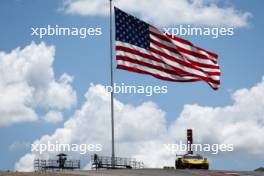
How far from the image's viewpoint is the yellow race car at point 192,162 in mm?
50062

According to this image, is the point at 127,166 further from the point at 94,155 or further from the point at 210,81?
the point at 210,81

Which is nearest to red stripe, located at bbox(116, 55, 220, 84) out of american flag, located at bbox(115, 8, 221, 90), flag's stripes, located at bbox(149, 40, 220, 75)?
american flag, located at bbox(115, 8, 221, 90)

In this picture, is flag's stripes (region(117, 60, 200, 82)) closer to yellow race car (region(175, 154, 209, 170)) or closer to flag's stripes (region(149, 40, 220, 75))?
flag's stripes (region(149, 40, 220, 75))

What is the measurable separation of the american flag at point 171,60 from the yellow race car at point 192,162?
13172mm

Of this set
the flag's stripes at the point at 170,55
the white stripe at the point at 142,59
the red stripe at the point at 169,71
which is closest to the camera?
the red stripe at the point at 169,71

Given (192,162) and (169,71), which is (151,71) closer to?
(169,71)

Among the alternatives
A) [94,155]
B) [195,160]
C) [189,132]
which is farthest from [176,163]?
[189,132]

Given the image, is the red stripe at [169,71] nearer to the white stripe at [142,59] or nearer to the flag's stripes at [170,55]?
the white stripe at [142,59]

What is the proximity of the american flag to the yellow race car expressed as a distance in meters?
13.2

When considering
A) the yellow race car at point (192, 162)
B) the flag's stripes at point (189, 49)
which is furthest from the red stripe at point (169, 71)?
the yellow race car at point (192, 162)

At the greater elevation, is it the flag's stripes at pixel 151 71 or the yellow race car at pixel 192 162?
the flag's stripes at pixel 151 71

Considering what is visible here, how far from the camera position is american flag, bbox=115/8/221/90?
3847 centimetres

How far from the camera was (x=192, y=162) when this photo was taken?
165 feet

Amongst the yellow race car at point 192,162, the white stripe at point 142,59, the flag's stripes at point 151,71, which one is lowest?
the yellow race car at point 192,162
